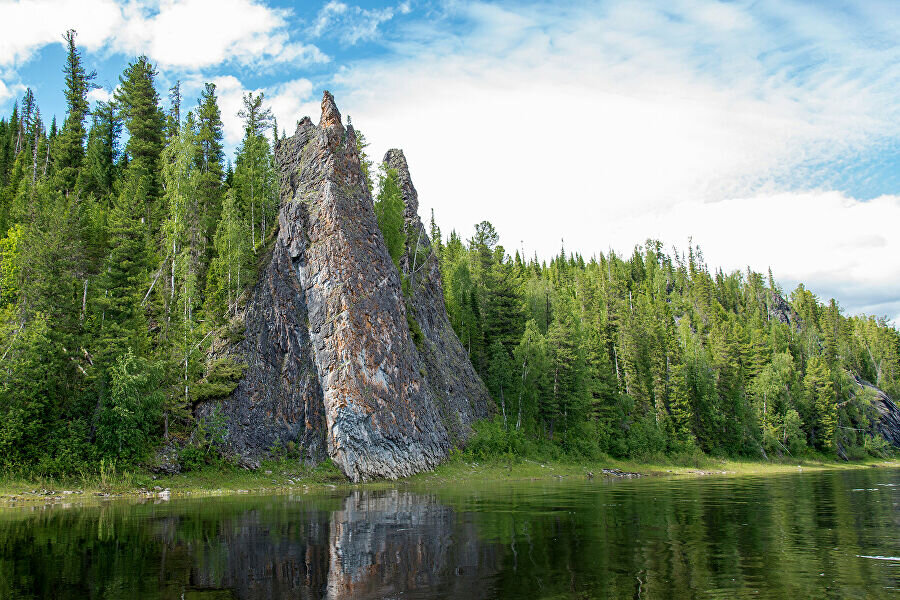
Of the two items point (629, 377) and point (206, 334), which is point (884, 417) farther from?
point (206, 334)

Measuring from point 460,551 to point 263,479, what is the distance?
3437cm

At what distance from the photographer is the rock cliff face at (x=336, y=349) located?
5159cm

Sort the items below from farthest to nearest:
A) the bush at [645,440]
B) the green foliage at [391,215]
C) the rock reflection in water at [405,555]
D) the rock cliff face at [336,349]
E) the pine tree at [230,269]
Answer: the bush at [645,440] < the green foliage at [391,215] < the pine tree at [230,269] < the rock cliff face at [336,349] < the rock reflection in water at [405,555]

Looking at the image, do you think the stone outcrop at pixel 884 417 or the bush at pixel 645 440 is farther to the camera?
the stone outcrop at pixel 884 417

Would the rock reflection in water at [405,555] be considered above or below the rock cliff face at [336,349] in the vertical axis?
below

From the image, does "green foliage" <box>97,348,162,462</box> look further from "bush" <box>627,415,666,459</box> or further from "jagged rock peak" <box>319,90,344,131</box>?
"bush" <box>627,415,666,459</box>

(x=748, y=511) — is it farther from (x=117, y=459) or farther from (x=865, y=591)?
(x=117, y=459)

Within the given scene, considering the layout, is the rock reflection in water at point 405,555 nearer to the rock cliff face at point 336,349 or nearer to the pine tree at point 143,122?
the rock cliff face at point 336,349

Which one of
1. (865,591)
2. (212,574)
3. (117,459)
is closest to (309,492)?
(117,459)

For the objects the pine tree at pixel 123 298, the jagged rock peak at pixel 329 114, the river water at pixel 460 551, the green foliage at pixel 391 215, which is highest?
the jagged rock peak at pixel 329 114

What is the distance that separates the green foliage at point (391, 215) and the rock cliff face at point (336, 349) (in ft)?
22.2

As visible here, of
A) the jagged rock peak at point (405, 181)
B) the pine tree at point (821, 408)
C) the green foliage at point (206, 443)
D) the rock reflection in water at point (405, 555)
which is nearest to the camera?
the rock reflection in water at point (405, 555)

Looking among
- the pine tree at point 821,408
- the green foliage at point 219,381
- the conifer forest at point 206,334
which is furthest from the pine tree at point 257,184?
the pine tree at point 821,408

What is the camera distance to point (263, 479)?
155 ft
